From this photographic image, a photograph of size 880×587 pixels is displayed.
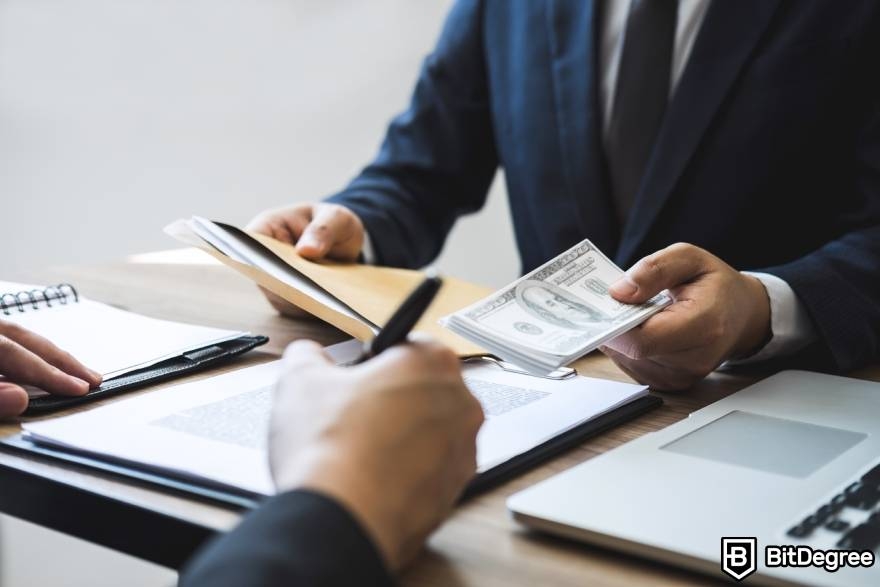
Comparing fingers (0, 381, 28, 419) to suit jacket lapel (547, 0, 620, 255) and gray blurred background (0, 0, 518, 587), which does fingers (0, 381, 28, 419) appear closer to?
suit jacket lapel (547, 0, 620, 255)

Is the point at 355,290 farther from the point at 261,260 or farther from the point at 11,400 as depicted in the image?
the point at 11,400

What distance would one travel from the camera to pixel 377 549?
1.62ft

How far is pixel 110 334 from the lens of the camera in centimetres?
106

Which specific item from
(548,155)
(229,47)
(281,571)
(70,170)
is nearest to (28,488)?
(281,571)

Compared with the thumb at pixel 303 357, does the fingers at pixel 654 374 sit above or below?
below

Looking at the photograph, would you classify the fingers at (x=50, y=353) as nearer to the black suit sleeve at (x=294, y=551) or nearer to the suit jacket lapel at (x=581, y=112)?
the black suit sleeve at (x=294, y=551)

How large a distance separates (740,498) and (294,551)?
322mm

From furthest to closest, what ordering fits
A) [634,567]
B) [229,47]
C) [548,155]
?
1. [229,47]
2. [548,155]
3. [634,567]

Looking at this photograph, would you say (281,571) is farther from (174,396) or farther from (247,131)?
(247,131)

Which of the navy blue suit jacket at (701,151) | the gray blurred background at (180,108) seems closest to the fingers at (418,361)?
the navy blue suit jacket at (701,151)

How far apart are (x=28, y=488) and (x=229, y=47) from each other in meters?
2.11

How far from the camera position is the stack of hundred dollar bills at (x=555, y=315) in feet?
2.72

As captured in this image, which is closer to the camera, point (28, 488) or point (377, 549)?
point (377, 549)

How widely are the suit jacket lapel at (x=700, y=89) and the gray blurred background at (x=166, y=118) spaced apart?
5.15ft
